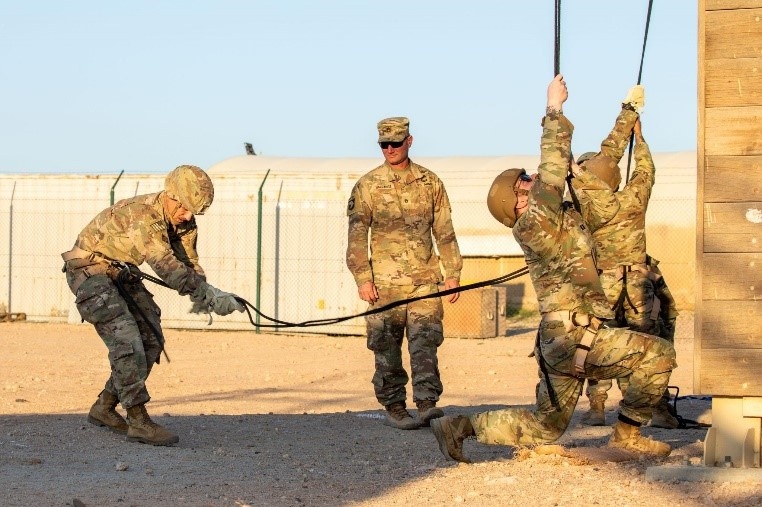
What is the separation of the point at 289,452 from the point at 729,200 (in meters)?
3.33

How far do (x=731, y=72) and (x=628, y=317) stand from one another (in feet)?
8.62

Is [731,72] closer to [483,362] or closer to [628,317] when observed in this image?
[628,317]

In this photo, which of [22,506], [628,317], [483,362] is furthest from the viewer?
[483,362]

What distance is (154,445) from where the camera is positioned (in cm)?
888

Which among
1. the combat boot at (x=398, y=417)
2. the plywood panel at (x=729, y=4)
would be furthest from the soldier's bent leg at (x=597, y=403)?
the plywood panel at (x=729, y=4)

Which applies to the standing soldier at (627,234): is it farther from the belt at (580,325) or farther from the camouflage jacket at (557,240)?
the belt at (580,325)

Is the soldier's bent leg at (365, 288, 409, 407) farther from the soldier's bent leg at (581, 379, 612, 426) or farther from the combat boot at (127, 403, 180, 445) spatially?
the combat boot at (127, 403, 180, 445)

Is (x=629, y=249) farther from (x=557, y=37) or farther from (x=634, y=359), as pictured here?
(x=557, y=37)

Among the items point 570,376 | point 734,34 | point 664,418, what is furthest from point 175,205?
point 664,418

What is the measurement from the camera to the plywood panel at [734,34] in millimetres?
7266

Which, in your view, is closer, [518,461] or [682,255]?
[518,461]

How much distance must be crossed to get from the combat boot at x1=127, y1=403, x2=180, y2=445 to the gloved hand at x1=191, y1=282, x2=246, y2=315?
88 centimetres

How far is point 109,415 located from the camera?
9383mm

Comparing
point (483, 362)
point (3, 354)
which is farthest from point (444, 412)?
point (3, 354)
